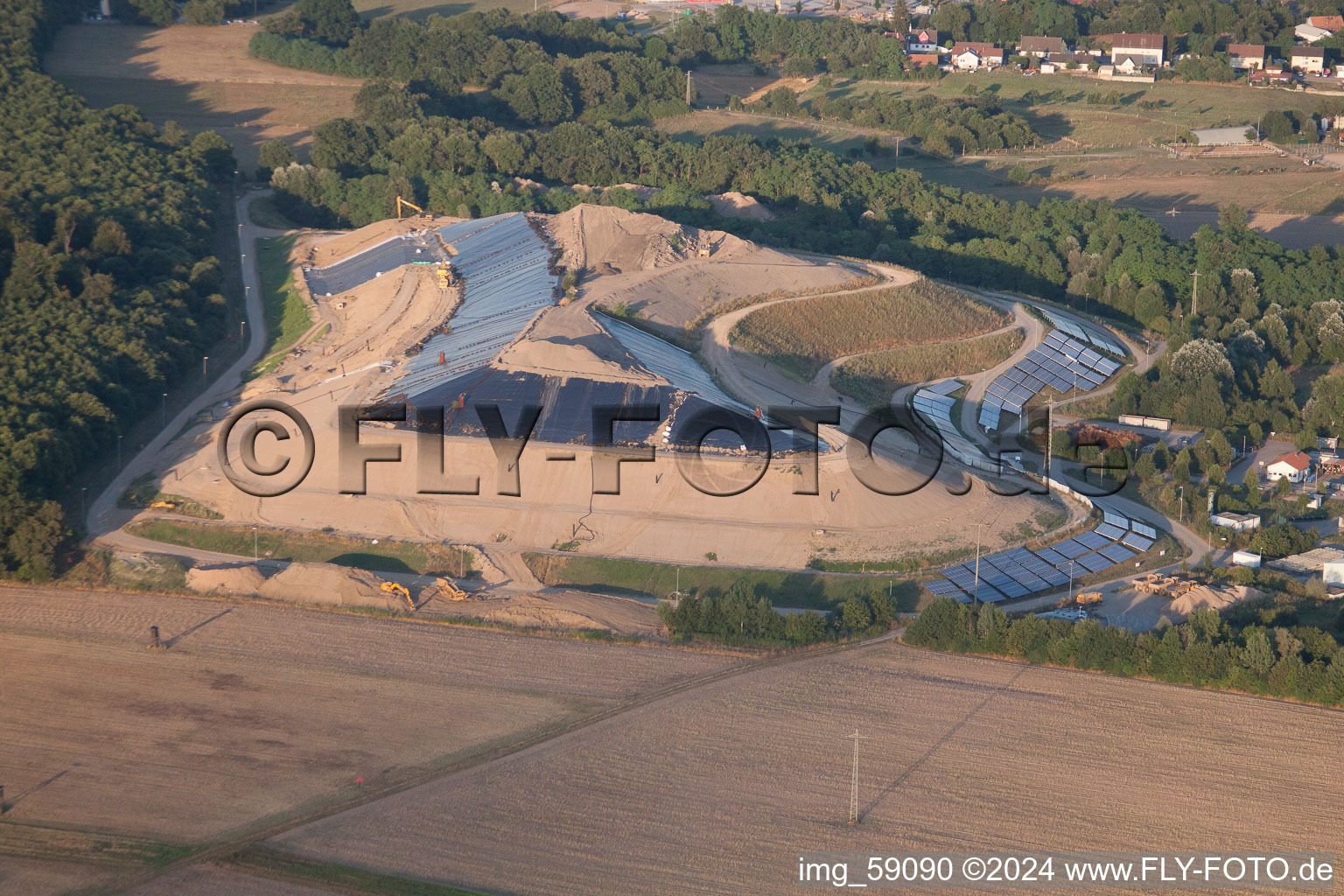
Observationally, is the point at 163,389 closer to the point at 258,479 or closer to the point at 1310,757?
the point at 258,479

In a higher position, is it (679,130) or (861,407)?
(679,130)

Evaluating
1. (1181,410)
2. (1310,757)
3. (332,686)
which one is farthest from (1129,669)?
(1181,410)

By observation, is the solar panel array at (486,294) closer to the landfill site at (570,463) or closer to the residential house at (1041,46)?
the landfill site at (570,463)

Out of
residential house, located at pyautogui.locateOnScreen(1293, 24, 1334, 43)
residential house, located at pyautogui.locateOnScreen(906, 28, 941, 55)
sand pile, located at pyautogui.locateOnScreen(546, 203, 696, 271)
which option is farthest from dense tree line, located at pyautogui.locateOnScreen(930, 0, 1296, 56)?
sand pile, located at pyautogui.locateOnScreen(546, 203, 696, 271)

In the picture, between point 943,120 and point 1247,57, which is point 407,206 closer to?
point 943,120

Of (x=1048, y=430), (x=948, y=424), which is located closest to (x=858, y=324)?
(x=948, y=424)

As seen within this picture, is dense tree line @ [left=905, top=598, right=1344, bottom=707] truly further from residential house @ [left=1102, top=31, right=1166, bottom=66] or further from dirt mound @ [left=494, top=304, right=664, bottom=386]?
residential house @ [left=1102, top=31, right=1166, bottom=66]
